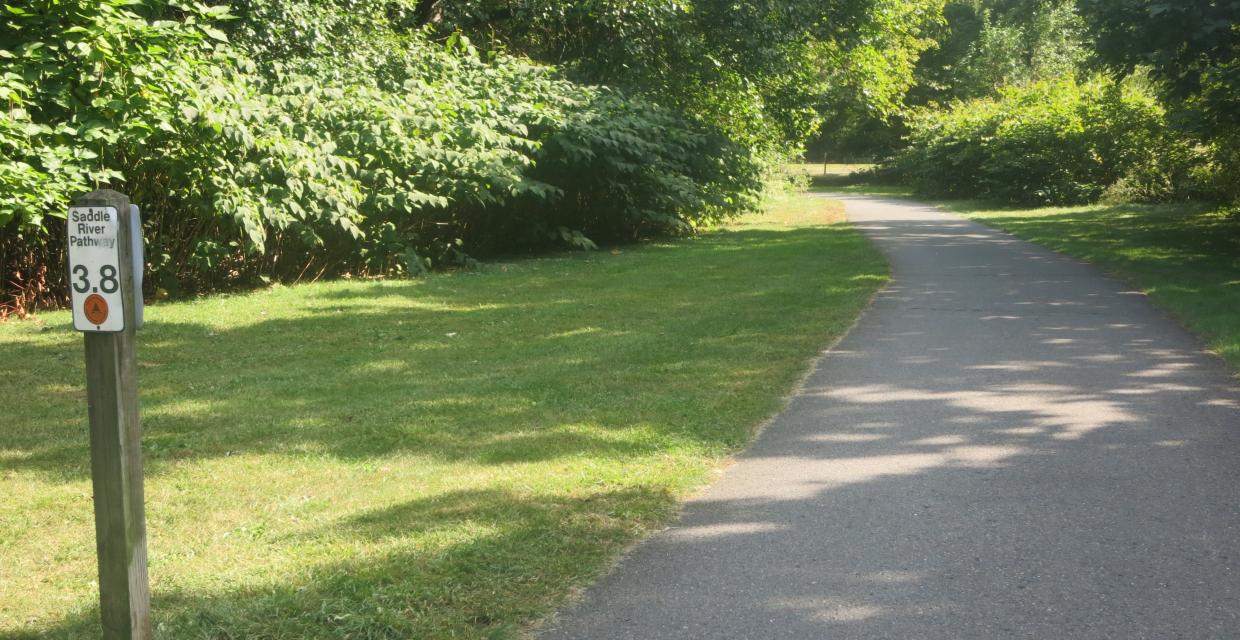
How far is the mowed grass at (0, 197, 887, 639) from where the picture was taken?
14.3 ft

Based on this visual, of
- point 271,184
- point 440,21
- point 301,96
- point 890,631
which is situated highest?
point 440,21

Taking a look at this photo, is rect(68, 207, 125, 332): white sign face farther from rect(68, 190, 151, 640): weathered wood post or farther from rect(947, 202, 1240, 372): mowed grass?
rect(947, 202, 1240, 372): mowed grass

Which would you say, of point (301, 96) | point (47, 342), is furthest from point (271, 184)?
point (47, 342)

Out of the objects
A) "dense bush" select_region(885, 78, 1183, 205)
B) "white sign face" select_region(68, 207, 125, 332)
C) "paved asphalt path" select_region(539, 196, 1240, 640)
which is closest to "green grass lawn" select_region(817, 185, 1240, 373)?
"paved asphalt path" select_region(539, 196, 1240, 640)

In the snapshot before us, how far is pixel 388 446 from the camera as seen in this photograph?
21.8ft

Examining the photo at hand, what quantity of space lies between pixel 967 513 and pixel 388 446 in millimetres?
3353

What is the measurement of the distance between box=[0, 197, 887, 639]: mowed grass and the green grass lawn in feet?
11.9

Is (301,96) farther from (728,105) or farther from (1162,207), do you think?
(1162,207)

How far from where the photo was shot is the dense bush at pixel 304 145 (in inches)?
436

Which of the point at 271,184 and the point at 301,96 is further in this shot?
the point at 301,96

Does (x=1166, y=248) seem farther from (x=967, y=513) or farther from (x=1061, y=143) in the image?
(x=1061, y=143)

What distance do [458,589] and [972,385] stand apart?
5379 mm

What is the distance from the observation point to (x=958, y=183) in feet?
146

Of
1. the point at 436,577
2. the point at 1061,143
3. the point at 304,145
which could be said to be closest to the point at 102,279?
the point at 436,577
